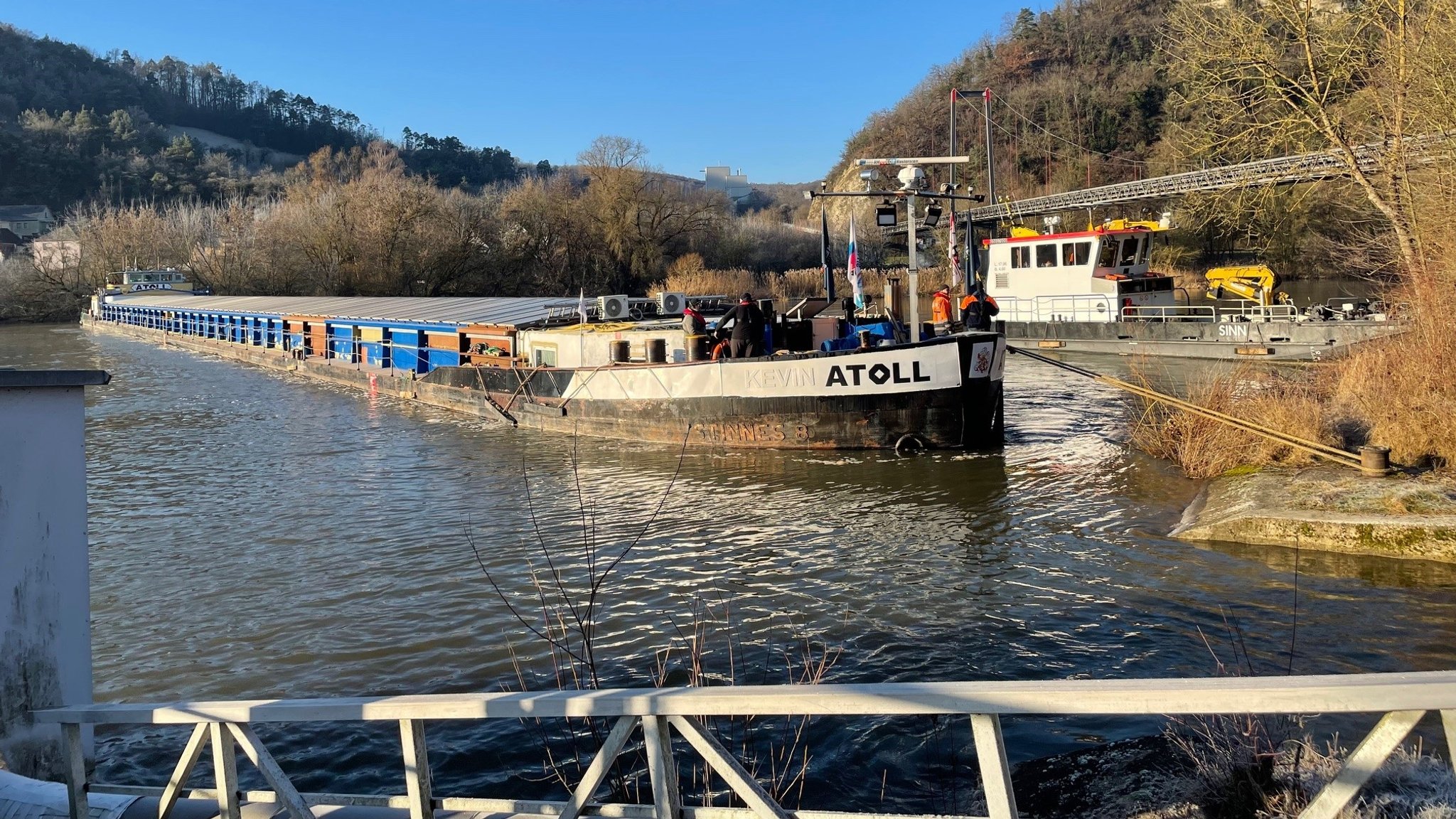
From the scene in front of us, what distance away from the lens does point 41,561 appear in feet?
15.0

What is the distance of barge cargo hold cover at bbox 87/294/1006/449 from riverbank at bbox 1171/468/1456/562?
5003mm

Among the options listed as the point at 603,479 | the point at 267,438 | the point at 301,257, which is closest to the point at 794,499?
the point at 603,479

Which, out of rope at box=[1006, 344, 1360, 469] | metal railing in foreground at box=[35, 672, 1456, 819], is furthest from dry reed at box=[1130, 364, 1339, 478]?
metal railing in foreground at box=[35, 672, 1456, 819]

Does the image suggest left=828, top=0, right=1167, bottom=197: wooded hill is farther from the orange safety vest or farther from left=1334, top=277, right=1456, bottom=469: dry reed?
left=1334, top=277, right=1456, bottom=469: dry reed

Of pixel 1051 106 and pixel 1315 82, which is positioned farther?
pixel 1051 106

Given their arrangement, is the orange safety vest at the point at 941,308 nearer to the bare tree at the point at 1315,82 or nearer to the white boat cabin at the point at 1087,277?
the bare tree at the point at 1315,82

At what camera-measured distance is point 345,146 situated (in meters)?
181

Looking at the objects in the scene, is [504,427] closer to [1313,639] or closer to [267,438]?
[267,438]

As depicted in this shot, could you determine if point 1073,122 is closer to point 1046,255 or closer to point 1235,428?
point 1046,255

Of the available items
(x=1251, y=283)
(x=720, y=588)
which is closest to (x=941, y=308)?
(x=720, y=588)

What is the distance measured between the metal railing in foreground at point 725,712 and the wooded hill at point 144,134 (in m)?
122

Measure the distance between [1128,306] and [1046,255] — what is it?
3.64 metres

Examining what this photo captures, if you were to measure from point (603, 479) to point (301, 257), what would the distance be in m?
53.6

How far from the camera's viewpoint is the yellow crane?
3278 cm
